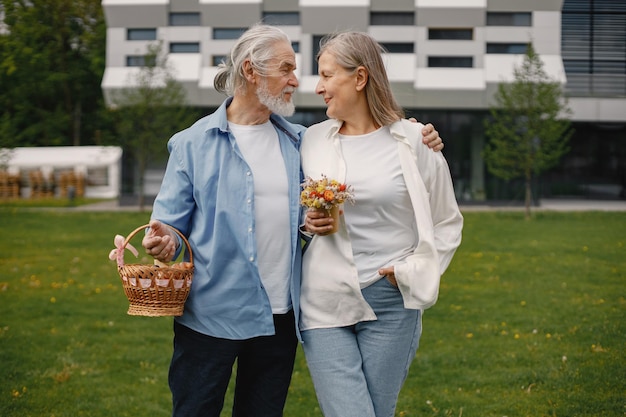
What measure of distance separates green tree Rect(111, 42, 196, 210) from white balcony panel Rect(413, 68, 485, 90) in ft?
33.8

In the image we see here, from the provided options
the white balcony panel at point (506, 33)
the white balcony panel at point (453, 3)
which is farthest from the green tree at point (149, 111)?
the white balcony panel at point (506, 33)

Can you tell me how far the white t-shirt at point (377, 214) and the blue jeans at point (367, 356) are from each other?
0.37 ft

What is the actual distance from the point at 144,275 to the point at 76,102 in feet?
173

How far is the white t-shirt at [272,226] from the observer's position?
4000mm

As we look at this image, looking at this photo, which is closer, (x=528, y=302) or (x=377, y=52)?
(x=377, y=52)

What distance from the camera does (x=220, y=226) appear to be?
395 centimetres

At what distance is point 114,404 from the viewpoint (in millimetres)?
6828

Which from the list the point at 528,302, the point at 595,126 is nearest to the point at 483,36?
the point at 595,126

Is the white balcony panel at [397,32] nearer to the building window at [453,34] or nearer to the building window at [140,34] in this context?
the building window at [453,34]

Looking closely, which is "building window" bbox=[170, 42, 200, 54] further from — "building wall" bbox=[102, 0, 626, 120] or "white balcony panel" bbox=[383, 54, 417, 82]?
"white balcony panel" bbox=[383, 54, 417, 82]

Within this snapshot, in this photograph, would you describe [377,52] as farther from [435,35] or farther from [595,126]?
[595,126]

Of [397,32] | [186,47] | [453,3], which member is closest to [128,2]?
[186,47]

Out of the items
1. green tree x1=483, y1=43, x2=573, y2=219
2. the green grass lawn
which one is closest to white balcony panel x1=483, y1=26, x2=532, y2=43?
green tree x1=483, y1=43, x2=573, y2=219

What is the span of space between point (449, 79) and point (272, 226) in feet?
105
